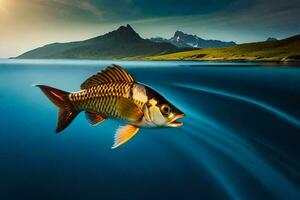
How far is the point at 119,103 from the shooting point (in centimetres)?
588

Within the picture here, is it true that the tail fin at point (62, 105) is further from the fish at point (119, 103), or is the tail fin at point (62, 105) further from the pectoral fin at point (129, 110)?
the pectoral fin at point (129, 110)

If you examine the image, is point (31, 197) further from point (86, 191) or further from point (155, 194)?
point (155, 194)

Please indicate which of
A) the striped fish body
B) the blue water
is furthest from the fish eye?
the blue water

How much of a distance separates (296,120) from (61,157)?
17.9 meters

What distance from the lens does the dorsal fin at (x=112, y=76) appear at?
6090 mm

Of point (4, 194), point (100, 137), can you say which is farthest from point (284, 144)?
point (4, 194)

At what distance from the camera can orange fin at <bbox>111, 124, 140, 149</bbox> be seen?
6.25 metres

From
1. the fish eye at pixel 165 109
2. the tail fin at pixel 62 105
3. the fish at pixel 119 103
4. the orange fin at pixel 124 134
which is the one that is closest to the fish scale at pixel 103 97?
the fish at pixel 119 103

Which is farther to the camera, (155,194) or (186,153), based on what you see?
(186,153)

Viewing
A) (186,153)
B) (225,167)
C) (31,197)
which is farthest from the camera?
(186,153)

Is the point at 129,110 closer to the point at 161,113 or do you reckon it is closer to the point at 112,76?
the point at 161,113

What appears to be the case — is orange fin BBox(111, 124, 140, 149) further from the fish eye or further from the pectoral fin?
the fish eye

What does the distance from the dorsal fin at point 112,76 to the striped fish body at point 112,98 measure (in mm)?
73

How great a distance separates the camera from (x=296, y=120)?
25344 millimetres
